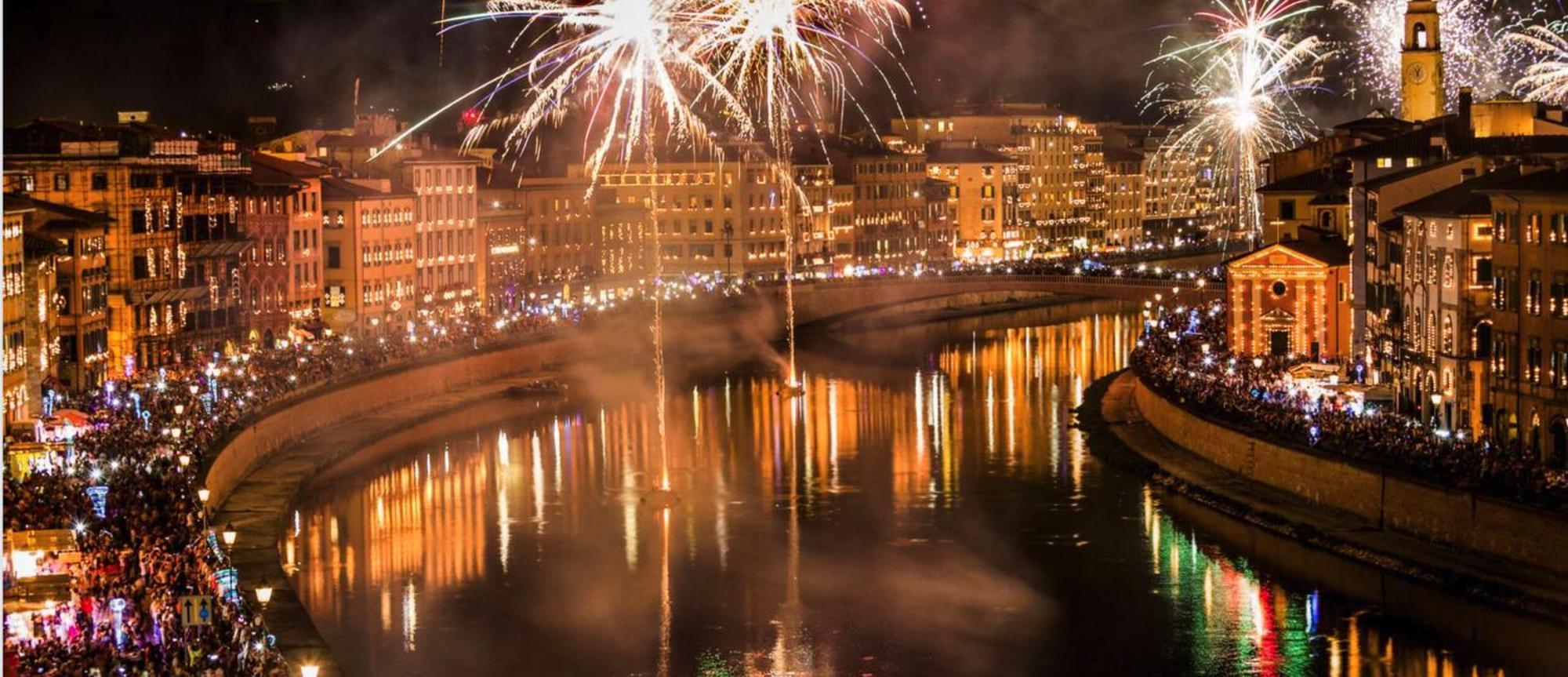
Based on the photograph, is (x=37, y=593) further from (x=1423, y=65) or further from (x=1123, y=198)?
A: (x=1123, y=198)

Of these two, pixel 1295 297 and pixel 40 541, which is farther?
pixel 1295 297

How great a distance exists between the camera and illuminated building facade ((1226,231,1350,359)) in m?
62.6

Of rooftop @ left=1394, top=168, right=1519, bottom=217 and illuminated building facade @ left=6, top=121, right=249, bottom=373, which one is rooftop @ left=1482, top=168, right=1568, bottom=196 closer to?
rooftop @ left=1394, top=168, right=1519, bottom=217

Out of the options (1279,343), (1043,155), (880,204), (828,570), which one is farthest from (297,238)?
(1043,155)

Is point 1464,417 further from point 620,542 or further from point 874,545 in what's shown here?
point 620,542

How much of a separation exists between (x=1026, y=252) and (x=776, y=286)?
166 feet

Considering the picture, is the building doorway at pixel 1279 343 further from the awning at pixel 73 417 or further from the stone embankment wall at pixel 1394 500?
the awning at pixel 73 417

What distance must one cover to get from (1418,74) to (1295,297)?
12.3 meters

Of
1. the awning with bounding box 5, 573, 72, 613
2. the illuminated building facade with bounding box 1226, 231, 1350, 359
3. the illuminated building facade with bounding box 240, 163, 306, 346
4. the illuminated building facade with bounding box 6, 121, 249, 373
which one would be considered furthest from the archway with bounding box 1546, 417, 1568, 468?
the illuminated building facade with bounding box 240, 163, 306, 346

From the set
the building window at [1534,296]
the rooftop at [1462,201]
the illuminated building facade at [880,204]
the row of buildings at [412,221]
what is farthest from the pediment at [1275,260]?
the illuminated building facade at [880,204]

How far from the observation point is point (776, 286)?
314 ft

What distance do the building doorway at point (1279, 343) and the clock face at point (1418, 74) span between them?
1258 centimetres

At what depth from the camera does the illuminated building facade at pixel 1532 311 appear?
128ft

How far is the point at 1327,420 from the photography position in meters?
43.4
